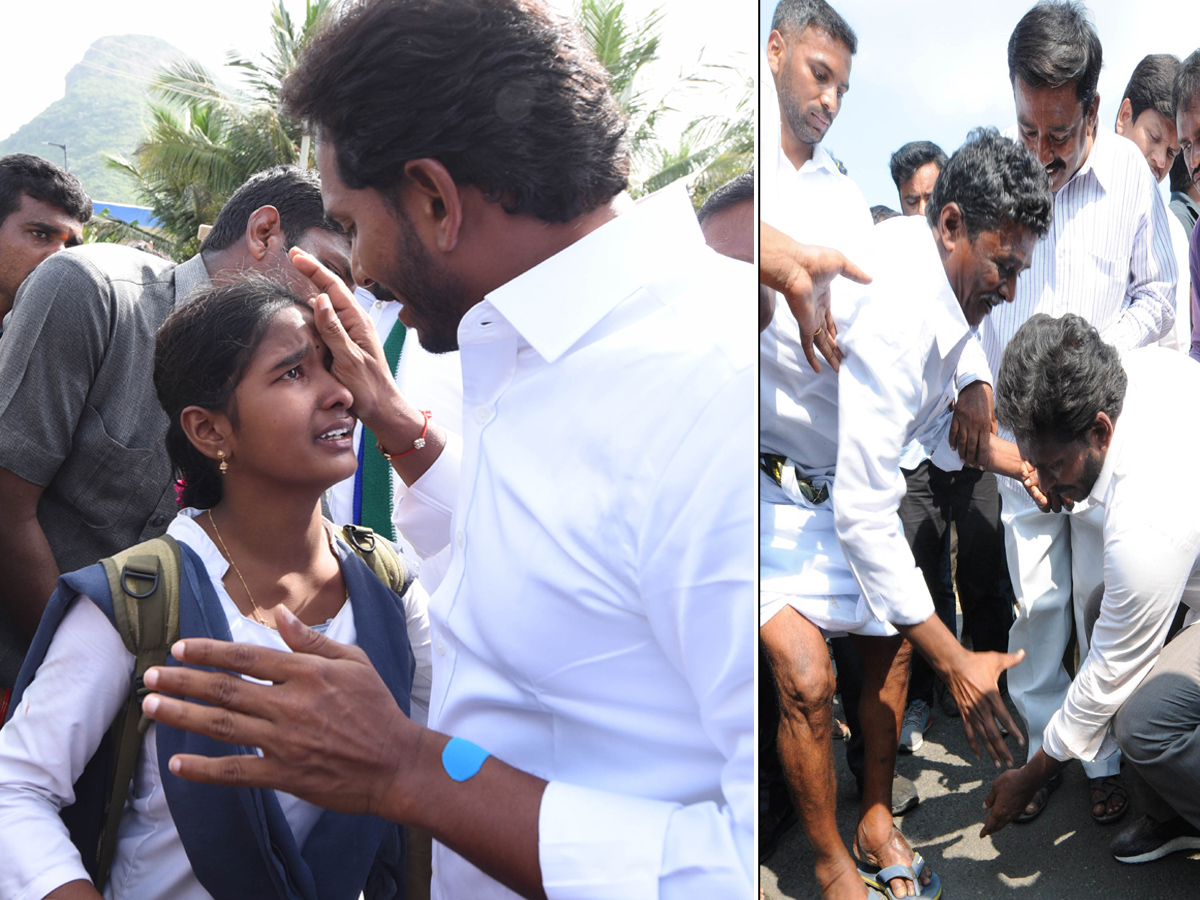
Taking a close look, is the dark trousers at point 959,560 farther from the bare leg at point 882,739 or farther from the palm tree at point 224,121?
the palm tree at point 224,121

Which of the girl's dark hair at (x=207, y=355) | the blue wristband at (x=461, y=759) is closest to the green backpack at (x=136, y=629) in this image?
the girl's dark hair at (x=207, y=355)

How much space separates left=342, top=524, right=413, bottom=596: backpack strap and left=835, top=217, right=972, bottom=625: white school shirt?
709mm

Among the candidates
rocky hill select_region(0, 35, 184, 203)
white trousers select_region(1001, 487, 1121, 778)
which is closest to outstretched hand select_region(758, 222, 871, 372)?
white trousers select_region(1001, 487, 1121, 778)

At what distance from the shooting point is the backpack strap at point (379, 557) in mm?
1328

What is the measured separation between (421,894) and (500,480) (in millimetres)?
757

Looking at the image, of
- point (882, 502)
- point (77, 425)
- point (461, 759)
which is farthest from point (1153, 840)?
point (77, 425)

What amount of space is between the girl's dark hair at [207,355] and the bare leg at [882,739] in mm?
826

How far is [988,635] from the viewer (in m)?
0.90

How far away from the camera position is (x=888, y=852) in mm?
880

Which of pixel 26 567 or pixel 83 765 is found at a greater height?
pixel 26 567

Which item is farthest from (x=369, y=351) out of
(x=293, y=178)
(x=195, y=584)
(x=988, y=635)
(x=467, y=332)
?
(x=988, y=635)

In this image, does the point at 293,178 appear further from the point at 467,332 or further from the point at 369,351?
the point at 467,332

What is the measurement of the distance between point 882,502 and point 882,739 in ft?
0.75

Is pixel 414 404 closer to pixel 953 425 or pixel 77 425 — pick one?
pixel 77 425
